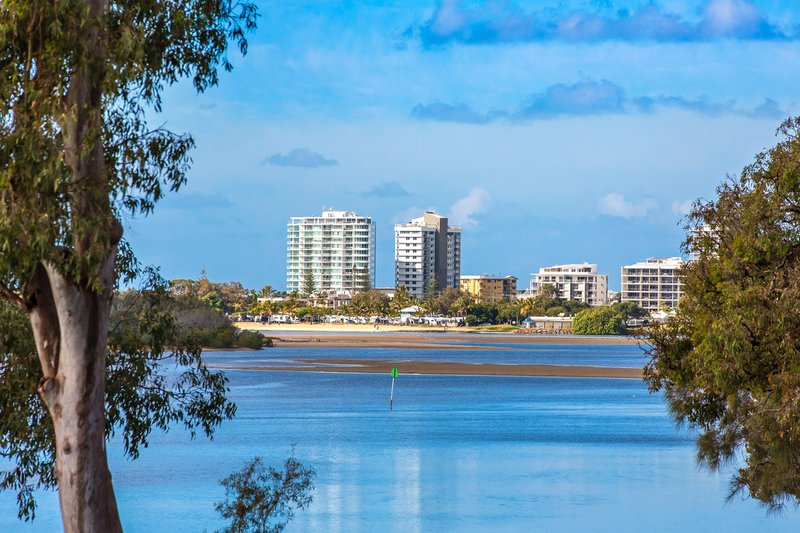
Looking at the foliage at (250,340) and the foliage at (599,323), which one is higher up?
the foliage at (599,323)

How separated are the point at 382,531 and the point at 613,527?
575 cm

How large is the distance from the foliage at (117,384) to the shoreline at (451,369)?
5960 centimetres

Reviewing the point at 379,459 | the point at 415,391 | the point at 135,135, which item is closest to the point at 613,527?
the point at 379,459

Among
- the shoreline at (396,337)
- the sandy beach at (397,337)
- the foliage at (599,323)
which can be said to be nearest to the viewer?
the sandy beach at (397,337)

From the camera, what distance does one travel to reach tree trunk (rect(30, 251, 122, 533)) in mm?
13094

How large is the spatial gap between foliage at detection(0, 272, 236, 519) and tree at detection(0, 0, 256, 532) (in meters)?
0.45

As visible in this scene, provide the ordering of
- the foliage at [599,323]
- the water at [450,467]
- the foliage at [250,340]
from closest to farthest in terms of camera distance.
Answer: the water at [450,467] → the foliage at [250,340] → the foliage at [599,323]

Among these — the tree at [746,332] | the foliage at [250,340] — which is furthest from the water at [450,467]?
the foliage at [250,340]

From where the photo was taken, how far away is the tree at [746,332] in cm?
1466

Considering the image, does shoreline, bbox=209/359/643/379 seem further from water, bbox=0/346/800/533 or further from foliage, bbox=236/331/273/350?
foliage, bbox=236/331/273/350

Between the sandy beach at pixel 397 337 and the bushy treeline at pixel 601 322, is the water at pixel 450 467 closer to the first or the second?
the sandy beach at pixel 397 337

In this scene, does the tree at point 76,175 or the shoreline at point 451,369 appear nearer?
the tree at point 76,175

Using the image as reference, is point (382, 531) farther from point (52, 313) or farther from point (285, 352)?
point (285, 352)

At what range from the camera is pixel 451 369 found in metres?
79.7
